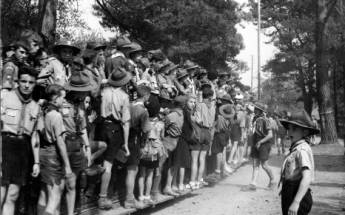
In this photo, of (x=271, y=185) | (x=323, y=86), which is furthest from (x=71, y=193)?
(x=323, y=86)

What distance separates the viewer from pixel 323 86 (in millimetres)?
24562

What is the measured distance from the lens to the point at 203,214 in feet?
29.0

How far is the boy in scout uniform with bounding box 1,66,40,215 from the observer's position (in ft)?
19.0

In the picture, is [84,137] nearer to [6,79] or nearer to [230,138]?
[6,79]

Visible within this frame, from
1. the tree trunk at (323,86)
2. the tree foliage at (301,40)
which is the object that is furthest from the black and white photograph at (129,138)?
the tree foliage at (301,40)

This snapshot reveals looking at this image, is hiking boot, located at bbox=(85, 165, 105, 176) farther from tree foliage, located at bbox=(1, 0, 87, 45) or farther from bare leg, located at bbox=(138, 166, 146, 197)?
tree foliage, located at bbox=(1, 0, 87, 45)

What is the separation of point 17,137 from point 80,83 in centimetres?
140

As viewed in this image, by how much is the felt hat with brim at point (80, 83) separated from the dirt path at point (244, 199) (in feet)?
9.81

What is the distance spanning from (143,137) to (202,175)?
343 cm

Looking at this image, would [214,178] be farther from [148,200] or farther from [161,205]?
[148,200]

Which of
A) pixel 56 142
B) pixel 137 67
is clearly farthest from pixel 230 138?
pixel 56 142

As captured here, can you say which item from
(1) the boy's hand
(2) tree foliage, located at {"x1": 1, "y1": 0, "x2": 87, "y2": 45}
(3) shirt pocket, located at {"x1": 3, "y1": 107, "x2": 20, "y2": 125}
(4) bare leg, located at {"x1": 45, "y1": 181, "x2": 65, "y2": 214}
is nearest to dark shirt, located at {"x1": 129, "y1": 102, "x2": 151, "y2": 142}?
(4) bare leg, located at {"x1": 45, "y1": 181, "x2": 65, "y2": 214}

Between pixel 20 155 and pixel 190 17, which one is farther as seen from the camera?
pixel 190 17

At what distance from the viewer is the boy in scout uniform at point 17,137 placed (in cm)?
579
